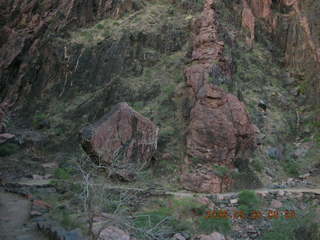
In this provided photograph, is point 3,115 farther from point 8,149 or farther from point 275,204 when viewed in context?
point 275,204

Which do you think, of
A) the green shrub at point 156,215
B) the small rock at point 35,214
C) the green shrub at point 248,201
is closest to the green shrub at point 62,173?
the small rock at point 35,214

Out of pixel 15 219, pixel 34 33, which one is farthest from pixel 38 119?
pixel 15 219

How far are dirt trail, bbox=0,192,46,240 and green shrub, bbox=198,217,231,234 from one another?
6.35 m

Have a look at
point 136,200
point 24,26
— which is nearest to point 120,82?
Result: point 136,200

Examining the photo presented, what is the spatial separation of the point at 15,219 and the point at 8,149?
33.0 feet

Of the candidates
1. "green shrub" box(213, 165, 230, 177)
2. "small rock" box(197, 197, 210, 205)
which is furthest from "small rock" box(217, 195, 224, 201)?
"green shrub" box(213, 165, 230, 177)

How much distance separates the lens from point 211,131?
19.0 m

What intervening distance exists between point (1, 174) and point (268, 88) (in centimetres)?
1939

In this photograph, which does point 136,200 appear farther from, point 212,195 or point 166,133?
point 166,133

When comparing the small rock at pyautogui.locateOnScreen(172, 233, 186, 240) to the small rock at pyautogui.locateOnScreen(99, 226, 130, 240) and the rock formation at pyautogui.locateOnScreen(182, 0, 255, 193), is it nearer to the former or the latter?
the small rock at pyautogui.locateOnScreen(99, 226, 130, 240)

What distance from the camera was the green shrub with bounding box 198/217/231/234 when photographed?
45.8 feet

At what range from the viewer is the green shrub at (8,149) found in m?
21.5

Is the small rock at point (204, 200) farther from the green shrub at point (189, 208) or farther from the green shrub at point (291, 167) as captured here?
the green shrub at point (291, 167)

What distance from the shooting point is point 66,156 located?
21.1m
